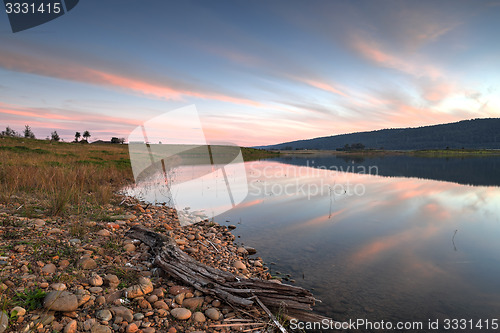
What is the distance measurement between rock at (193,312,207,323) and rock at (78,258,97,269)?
237 cm

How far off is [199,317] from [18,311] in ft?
8.21

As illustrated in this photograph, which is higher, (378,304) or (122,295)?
(122,295)

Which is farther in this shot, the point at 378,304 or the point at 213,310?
the point at 378,304

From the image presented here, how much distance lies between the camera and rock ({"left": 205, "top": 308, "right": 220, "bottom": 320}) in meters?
4.25

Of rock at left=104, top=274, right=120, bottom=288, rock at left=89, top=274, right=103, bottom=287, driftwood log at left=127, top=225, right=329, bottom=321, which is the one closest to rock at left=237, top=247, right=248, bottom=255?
driftwood log at left=127, top=225, right=329, bottom=321

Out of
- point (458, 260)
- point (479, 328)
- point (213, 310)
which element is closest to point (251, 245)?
point (213, 310)

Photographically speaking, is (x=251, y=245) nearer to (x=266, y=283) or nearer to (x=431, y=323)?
(x=266, y=283)

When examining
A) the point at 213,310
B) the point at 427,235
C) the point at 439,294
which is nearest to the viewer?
the point at 213,310

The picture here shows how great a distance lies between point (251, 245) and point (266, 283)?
4.09 metres

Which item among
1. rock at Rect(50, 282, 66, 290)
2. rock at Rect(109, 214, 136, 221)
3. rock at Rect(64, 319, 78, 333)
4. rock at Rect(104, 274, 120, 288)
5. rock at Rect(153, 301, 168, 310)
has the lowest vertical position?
rock at Rect(153, 301, 168, 310)

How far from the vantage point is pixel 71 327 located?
11.3ft

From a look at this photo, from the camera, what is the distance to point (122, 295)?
14.4 feet

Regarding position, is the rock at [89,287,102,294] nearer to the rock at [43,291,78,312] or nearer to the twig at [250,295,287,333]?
the rock at [43,291,78,312]

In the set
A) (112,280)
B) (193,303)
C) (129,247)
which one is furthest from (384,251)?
(112,280)
